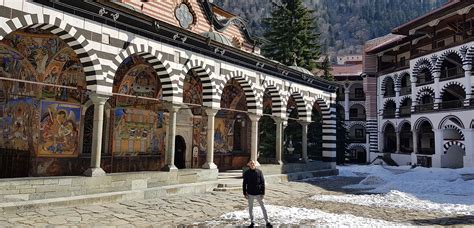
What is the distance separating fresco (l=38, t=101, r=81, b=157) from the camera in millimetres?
12344

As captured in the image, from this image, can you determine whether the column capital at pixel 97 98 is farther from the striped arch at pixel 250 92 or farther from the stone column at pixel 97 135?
the striped arch at pixel 250 92

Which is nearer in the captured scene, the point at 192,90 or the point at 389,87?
the point at 192,90

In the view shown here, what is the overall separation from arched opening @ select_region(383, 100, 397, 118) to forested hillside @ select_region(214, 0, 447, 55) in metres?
61.0

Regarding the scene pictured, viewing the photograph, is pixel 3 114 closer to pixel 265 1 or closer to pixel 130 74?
pixel 130 74

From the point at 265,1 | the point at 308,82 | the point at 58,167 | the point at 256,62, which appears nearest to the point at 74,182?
the point at 58,167

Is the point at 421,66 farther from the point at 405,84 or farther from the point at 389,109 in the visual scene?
the point at 389,109

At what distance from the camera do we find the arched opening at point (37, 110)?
Result: 39.6ft

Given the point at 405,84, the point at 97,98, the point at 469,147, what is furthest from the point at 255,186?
the point at 405,84

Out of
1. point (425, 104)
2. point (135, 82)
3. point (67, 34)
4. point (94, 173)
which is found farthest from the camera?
point (425, 104)

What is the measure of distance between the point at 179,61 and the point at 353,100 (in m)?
34.8

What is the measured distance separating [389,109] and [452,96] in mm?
7356

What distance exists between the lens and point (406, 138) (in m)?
35.9

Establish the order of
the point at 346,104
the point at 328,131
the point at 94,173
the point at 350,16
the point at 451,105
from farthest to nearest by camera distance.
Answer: the point at 350,16, the point at 346,104, the point at 451,105, the point at 328,131, the point at 94,173

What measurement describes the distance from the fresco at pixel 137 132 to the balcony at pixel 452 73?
874 inches
